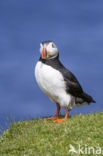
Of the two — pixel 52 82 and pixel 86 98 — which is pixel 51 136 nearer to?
pixel 52 82

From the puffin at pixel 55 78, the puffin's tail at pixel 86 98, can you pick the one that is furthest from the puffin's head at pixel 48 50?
the puffin's tail at pixel 86 98

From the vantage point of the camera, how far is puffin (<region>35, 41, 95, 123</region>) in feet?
28.8

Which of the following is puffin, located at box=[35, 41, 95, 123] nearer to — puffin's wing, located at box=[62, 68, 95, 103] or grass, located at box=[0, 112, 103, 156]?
puffin's wing, located at box=[62, 68, 95, 103]

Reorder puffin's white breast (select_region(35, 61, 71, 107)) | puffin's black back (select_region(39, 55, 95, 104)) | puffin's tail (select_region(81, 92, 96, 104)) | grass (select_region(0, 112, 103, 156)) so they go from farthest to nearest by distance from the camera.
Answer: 1. puffin's tail (select_region(81, 92, 96, 104))
2. puffin's black back (select_region(39, 55, 95, 104))
3. puffin's white breast (select_region(35, 61, 71, 107))
4. grass (select_region(0, 112, 103, 156))

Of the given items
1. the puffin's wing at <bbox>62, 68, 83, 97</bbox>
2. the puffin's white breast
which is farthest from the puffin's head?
the puffin's wing at <bbox>62, 68, 83, 97</bbox>

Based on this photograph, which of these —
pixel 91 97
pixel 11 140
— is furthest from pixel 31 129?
pixel 91 97

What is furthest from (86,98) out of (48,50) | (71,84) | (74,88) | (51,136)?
(51,136)

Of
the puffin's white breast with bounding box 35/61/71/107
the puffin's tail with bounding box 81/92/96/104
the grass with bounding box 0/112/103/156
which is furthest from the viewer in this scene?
the puffin's tail with bounding box 81/92/96/104

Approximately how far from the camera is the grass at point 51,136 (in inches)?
284

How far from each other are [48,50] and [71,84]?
1033mm

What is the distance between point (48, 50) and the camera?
8.84 m

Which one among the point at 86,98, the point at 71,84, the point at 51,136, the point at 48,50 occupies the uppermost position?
the point at 48,50

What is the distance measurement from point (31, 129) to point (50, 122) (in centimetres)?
76

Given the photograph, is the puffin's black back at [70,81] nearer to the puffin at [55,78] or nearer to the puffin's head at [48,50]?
the puffin at [55,78]
